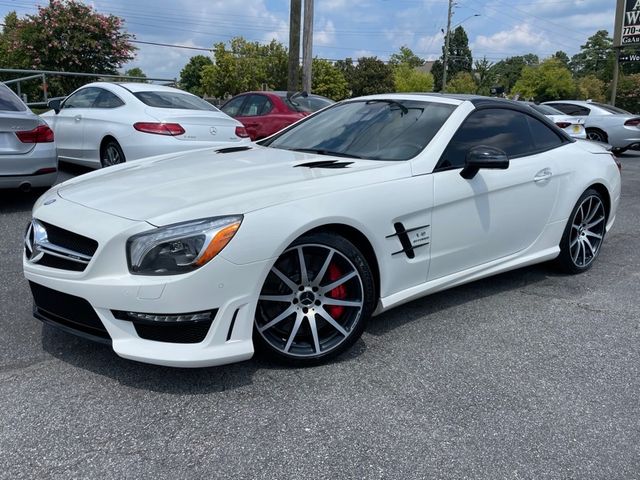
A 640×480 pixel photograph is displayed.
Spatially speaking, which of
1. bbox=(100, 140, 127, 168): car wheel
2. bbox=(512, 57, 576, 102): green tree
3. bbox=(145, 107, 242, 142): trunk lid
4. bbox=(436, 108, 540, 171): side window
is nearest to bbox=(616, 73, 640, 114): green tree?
bbox=(512, 57, 576, 102): green tree

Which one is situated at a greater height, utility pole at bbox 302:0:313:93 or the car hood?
utility pole at bbox 302:0:313:93

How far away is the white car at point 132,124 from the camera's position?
712 cm

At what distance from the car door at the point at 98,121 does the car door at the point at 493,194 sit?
5057 mm

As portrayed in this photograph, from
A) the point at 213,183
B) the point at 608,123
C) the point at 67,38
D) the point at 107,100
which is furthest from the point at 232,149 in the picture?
the point at 67,38

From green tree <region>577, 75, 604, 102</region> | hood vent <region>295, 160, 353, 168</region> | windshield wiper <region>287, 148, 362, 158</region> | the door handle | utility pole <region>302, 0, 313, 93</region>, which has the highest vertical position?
green tree <region>577, 75, 604, 102</region>

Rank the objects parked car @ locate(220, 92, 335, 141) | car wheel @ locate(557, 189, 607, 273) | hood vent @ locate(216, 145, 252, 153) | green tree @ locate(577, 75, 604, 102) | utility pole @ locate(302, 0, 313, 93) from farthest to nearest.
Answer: green tree @ locate(577, 75, 604, 102)
utility pole @ locate(302, 0, 313, 93)
parked car @ locate(220, 92, 335, 141)
car wheel @ locate(557, 189, 607, 273)
hood vent @ locate(216, 145, 252, 153)

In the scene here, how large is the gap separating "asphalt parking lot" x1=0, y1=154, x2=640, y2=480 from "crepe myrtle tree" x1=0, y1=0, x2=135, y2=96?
18.4 metres

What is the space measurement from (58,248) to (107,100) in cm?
555

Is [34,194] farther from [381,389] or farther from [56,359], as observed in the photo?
[381,389]

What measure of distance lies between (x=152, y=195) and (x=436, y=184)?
1.64 metres

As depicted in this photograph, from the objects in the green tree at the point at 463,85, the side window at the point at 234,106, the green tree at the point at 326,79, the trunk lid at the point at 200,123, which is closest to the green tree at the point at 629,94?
the green tree at the point at 463,85

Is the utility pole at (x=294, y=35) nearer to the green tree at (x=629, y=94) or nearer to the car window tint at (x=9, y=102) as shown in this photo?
the car window tint at (x=9, y=102)

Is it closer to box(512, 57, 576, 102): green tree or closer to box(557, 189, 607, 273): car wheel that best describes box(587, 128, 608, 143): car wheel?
box(557, 189, 607, 273): car wheel

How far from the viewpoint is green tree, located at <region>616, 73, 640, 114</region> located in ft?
182
